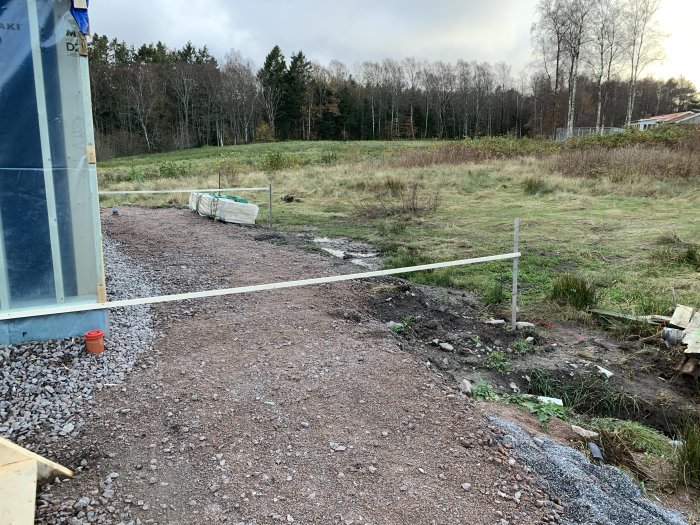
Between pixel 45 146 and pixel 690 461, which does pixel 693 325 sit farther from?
pixel 45 146

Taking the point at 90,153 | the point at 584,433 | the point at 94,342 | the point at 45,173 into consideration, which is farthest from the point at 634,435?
the point at 45,173

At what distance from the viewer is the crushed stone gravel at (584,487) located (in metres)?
2.62

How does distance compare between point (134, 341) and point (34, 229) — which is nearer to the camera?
point (34, 229)

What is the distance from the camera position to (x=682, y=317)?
521 centimetres

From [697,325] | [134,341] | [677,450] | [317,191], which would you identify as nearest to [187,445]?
[134,341]

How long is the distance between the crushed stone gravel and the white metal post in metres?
3.58

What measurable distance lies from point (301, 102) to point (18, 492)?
66325 millimetres

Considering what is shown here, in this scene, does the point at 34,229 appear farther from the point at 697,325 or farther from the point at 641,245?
the point at 641,245

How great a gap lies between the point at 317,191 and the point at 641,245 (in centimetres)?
1107

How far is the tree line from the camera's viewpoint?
57500 millimetres

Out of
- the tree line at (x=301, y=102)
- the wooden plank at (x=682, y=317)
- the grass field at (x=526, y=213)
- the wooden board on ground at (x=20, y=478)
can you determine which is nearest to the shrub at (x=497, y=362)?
the grass field at (x=526, y=213)

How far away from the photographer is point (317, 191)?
17938 millimetres

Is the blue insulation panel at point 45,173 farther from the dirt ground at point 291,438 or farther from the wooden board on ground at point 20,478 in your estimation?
the wooden board on ground at point 20,478

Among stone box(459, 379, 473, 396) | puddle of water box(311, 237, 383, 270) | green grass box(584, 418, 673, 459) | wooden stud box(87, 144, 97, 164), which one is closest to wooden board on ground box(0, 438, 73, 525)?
wooden stud box(87, 144, 97, 164)
